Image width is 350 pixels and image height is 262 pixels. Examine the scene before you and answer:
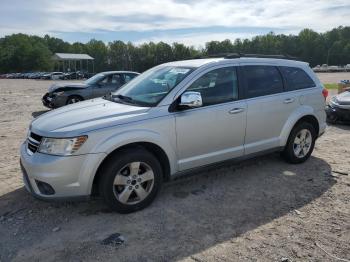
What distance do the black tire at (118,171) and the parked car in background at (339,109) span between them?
7.14m

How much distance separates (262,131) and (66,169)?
9.76 ft

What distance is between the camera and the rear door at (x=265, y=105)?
17.9 feet

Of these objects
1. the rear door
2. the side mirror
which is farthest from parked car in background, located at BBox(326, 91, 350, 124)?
the side mirror

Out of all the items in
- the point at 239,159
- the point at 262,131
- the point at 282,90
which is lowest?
the point at 239,159

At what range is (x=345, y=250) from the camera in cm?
369

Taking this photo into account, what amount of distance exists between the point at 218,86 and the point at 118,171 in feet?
6.16

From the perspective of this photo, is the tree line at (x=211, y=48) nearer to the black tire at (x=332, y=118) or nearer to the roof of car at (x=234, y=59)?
the black tire at (x=332, y=118)

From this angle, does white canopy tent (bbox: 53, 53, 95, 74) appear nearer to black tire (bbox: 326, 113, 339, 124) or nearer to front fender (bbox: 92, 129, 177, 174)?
black tire (bbox: 326, 113, 339, 124)

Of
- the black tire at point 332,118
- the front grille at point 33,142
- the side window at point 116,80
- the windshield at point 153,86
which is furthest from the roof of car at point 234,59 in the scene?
the side window at point 116,80

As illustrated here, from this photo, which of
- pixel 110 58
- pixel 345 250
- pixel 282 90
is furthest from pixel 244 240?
pixel 110 58

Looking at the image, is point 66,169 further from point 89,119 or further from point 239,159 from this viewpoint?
point 239,159

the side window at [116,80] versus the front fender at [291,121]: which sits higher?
the side window at [116,80]

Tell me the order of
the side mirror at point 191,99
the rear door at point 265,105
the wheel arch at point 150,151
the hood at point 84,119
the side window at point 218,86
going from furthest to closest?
the rear door at point 265,105, the side window at point 218,86, the side mirror at point 191,99, the wheel arch at point 150,151, the hood at point 84,119

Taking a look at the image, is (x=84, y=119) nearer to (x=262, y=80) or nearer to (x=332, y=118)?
(x=262, y=80)
